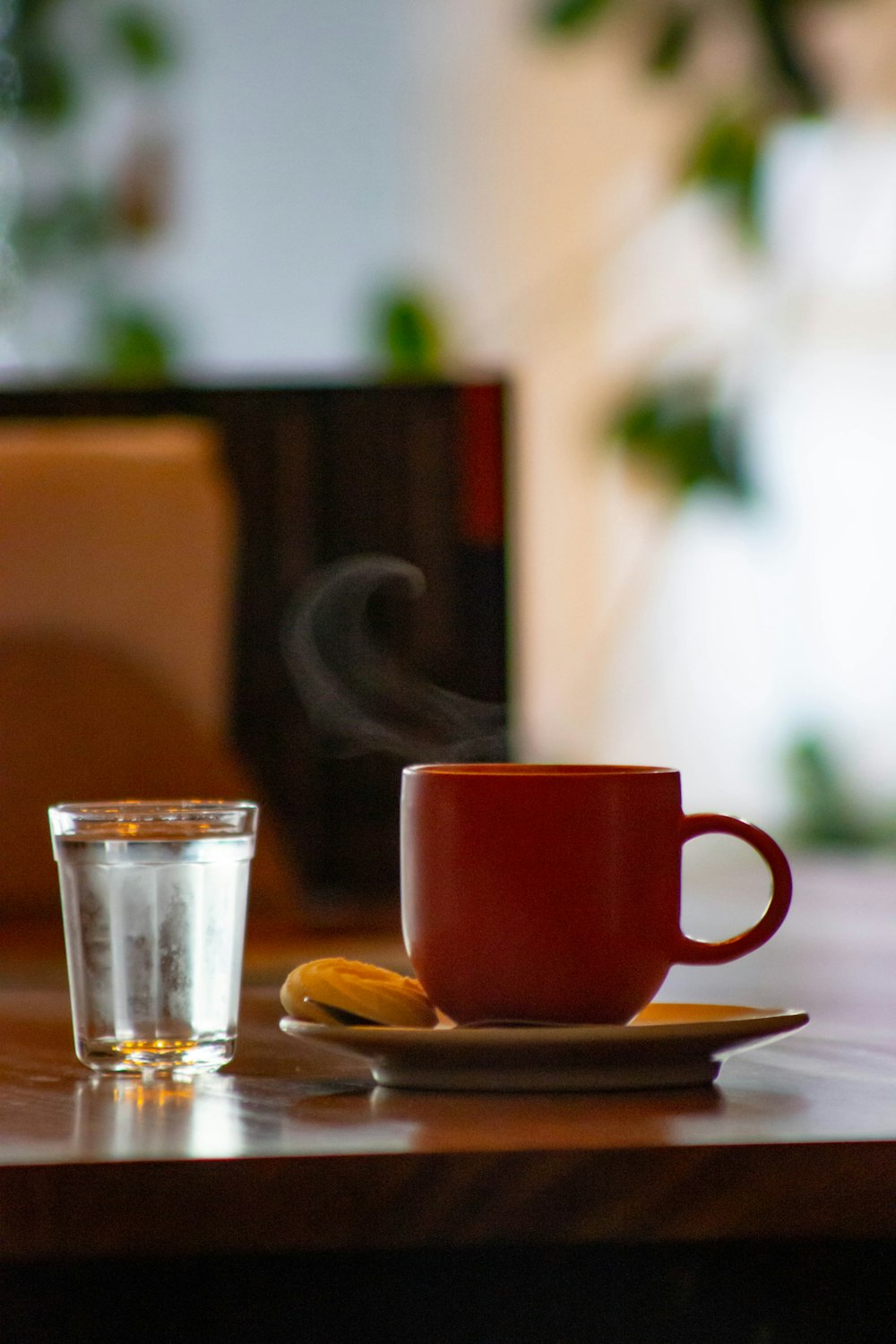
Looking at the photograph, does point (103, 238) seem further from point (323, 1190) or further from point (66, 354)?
point (323, 1190)

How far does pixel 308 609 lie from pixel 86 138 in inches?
66.8

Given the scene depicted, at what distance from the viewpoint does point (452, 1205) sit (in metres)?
0.44

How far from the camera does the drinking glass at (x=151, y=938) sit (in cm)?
60

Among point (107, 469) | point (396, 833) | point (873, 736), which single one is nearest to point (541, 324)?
point (873, 736)

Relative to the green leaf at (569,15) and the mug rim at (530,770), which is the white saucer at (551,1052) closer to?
the mug rim at (530,770)

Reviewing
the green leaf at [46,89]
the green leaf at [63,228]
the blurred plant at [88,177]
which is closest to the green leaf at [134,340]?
the blurred plant at [88,177]

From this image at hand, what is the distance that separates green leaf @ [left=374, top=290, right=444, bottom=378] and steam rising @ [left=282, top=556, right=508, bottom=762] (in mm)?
1359

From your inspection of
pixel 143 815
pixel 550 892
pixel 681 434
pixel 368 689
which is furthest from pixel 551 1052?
pixel 681 434

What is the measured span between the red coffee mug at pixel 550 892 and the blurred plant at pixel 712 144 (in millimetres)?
2405

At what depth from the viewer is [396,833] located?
1.58 meters

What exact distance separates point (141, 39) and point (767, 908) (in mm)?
2811

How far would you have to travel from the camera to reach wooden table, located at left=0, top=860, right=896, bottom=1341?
1.42ft

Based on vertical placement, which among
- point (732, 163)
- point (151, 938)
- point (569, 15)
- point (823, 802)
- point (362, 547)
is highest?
point (569, 15)

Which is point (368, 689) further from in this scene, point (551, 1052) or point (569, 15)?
point (569, 15)
